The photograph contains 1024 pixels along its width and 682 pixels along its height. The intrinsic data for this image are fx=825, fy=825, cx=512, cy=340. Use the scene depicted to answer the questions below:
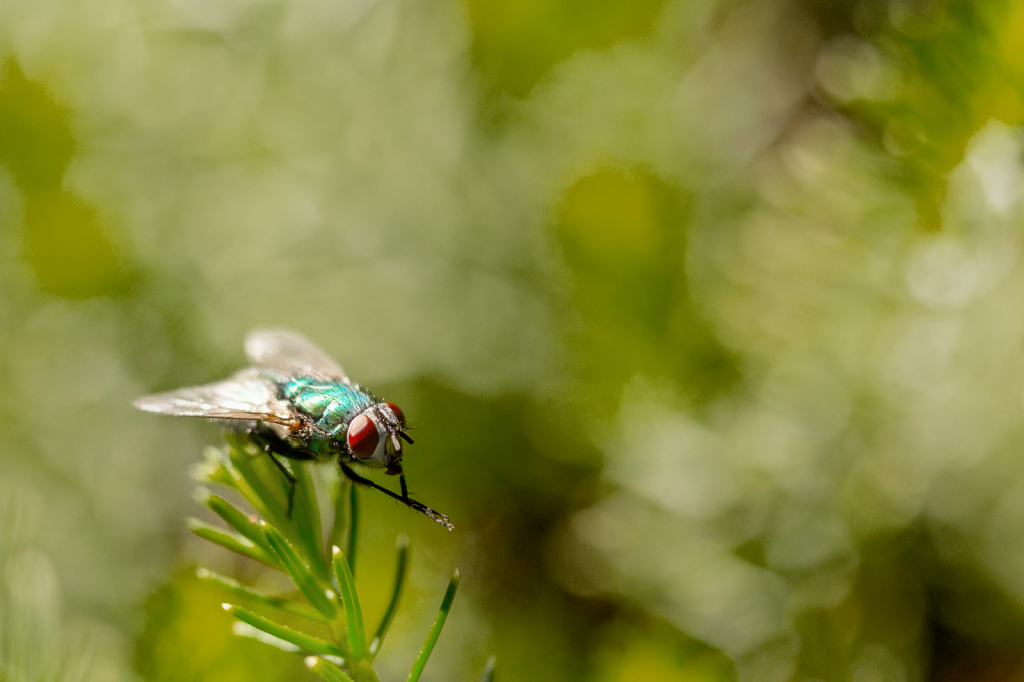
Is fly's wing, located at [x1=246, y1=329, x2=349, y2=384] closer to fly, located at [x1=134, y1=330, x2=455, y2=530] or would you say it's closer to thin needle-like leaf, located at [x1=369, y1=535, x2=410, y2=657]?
fly, located at [x1=134, y1=330, x2=455, y2=530]

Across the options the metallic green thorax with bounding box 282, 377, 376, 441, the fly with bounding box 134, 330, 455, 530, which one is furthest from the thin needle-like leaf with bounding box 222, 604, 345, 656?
the metallic green thorax with bounding box 282, 377, 376, 441

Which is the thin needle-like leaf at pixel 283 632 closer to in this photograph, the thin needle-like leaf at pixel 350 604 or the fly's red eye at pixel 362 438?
the thin needle-like leaf at pixel 350 604

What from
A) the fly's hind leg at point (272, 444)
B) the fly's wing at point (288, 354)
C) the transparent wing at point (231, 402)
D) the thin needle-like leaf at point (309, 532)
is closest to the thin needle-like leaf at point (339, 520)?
the thin needle-like leaf at point (309, 532)

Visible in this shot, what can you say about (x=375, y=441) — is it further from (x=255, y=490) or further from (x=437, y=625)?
(x=437, y=625)

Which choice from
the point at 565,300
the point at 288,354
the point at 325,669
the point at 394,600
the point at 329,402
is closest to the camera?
the point at 325,669

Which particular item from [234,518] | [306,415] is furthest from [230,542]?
[306,415]
